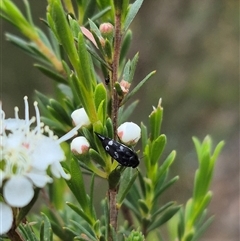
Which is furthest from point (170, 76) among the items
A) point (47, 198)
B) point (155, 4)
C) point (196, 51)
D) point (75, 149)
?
point (75, 149)

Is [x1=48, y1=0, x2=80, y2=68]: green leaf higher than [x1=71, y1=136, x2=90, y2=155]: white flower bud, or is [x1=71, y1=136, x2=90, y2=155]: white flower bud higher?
[x1=48, y1=0, x2=80, y2=68]: green leaf

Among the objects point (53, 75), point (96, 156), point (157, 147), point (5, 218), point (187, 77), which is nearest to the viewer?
point (5, 218)

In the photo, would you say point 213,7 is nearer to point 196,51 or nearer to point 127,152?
point 196,51

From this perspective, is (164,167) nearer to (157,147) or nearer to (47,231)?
(157,147)

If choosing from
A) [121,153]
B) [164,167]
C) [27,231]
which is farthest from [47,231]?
[164,167]

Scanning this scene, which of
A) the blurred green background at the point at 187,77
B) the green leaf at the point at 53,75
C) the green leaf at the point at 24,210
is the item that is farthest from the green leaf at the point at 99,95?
the blurred green background at the point at 187,77

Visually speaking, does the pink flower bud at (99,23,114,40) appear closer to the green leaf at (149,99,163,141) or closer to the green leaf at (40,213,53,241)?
the green leaf at (149,99,163,141)

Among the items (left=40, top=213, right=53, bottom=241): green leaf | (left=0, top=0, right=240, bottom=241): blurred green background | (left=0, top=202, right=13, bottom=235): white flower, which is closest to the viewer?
(left=0, top=202, right=13, bottom=235): white flower

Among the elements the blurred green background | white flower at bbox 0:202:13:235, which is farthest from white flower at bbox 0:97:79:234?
the blurred green background
